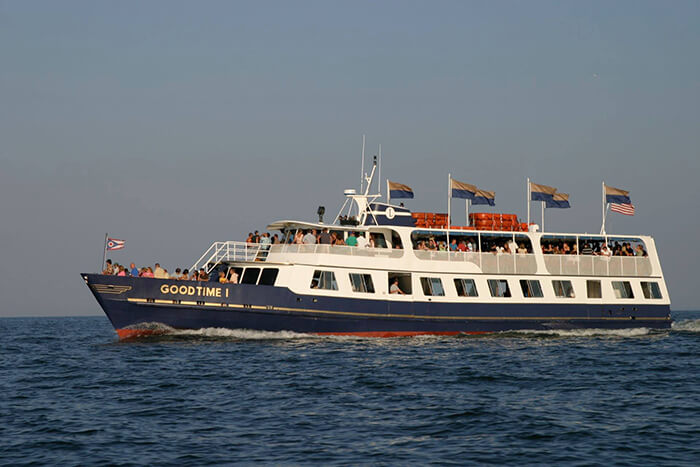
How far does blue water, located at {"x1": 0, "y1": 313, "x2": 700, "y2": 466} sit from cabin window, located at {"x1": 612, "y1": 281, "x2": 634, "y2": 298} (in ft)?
23.9

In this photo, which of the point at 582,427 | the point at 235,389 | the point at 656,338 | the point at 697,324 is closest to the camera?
the point at 582,427

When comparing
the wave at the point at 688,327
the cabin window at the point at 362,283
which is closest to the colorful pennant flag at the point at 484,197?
the cabin window at the point at 362,283

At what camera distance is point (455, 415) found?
16.7 m

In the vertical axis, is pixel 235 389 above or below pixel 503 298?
below

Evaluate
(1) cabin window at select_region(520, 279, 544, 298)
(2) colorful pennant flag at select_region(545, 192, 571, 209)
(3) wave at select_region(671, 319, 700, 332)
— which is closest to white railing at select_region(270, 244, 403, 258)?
(1) cabin window at select_region(520, 279, 544, 298)

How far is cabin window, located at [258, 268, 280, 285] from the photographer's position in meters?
31.5

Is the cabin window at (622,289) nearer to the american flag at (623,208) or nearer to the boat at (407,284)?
the boat at (407,284)

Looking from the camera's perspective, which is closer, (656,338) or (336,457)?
(336,457)

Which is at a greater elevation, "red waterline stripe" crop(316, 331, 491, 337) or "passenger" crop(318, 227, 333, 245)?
"passenger" crop(318, 227, 333, 245)

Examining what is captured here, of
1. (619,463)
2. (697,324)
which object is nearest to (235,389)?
(619,463)

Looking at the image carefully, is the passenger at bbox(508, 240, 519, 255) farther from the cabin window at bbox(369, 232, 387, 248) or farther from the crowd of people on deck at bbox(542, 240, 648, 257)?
the cabin window at bbox(369, 232, 387, 248)

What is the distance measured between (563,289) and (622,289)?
3406mm

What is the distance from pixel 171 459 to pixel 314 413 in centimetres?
434

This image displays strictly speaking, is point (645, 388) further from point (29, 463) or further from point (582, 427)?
point (29, 463)
